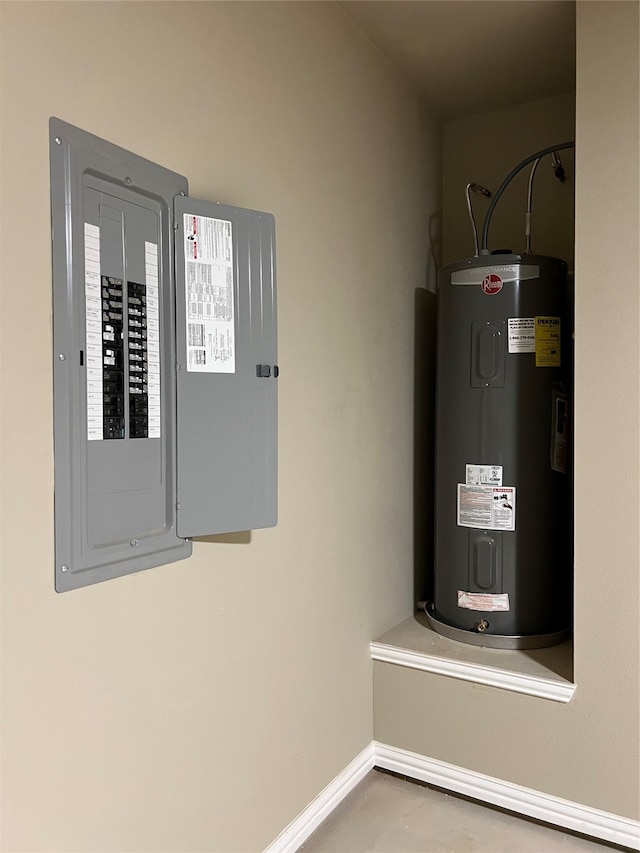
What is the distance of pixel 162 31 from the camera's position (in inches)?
51.3

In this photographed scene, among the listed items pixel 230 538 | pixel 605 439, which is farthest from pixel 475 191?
pixel 230 538

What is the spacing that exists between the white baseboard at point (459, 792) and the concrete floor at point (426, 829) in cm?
3

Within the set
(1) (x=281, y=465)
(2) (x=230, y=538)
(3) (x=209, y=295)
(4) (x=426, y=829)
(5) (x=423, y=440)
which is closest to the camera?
(3) (x=209, y=295)

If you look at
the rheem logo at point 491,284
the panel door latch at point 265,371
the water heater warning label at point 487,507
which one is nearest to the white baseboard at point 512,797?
the water heater warning label at point 487,507

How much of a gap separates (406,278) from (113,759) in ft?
5.75

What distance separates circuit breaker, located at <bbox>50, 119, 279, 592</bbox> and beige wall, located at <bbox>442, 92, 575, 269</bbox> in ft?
4.68

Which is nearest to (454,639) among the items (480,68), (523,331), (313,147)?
(523,331)

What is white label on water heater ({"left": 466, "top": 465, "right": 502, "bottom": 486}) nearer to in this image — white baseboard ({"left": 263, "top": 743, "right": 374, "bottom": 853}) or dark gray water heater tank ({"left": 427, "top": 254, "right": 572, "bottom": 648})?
dark gray water heater tank ({"left": 427, "top": 254, "right": 572, "bottom": 648})

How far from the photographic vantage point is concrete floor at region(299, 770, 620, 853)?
173 centimetres

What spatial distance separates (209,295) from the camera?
4.36 ft

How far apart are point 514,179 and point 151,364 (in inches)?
72.9

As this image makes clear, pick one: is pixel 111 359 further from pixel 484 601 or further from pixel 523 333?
pixel 484 601

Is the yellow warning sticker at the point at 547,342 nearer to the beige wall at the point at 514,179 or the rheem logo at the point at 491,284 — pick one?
the rheem logo at the point at 491,284

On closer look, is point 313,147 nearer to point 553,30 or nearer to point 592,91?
point 592,91
